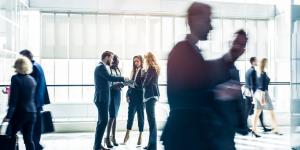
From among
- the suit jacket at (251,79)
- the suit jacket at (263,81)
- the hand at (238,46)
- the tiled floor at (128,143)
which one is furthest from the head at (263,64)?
the hand at (238,46)

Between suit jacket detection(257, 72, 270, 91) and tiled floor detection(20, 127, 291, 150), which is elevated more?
suit jacket detection(257, 72, 270, 91)

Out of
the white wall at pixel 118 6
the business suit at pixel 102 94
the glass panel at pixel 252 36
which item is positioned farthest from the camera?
the glass panel at pixel 252 36

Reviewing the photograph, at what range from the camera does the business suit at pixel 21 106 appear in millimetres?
4914

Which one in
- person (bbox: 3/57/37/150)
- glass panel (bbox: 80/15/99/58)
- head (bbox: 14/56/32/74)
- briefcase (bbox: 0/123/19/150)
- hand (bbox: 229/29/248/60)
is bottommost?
briefcase (bbox: 0/123/19/150)

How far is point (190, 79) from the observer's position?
7.50ft

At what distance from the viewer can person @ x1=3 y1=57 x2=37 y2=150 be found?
491 centimetres

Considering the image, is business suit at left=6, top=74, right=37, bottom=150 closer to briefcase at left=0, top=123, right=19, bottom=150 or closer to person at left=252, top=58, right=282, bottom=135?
briefcase at left=0, top=123, right=19, bottom=150

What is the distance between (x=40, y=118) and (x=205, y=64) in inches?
159

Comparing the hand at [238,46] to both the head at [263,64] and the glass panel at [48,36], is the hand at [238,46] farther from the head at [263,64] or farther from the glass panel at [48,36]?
the glass panel at [48,36]

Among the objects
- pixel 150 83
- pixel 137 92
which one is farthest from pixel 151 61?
pixel 137 92

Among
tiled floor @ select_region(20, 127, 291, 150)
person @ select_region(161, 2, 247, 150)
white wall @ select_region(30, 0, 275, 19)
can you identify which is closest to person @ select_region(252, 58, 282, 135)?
tiled floor @ select_region(20, 127, 291, 150)

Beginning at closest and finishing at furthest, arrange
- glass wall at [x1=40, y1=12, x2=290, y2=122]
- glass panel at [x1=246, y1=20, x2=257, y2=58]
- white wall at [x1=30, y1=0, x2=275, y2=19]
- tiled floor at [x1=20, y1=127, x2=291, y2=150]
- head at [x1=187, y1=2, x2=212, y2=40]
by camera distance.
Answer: head at [x1=187, y1=2, x2=212, y2=40] → tiled floor at [x1=20, y1=127, x2=291, y2=150] → white wall at [x1=30, y1=0, x2=275, y2=19] → glass wall at [x1=40, y1=12, x2=290, y2=122] → glass panel at [x1=246, y1=20, x2=257, y2=58]

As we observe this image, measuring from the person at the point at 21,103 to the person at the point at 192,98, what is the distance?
2.98 meters

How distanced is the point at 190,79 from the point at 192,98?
0.34 feet
